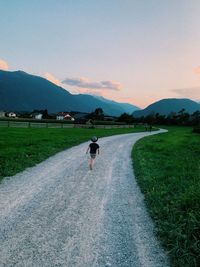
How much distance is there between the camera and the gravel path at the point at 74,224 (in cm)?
565

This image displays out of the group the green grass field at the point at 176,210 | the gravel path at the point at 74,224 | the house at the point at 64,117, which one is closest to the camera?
the gravel path at the point at 74,224

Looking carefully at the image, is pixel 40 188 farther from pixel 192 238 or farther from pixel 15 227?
pixel 192 238

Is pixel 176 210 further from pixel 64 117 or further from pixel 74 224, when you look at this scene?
pixel 64 117

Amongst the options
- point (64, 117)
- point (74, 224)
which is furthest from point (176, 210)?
point (64, 117)

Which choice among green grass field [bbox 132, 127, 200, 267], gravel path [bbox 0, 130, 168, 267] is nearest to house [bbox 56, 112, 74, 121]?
green grass field [bbox 132, 127, 200, 267]

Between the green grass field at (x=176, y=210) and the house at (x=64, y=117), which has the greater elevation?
the green grass field at (x=176, y=210)

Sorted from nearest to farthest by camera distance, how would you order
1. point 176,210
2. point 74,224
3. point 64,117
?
point 74,224
point 176,210
point 64,117

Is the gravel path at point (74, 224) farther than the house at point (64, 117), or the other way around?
the house at point (64, 117)

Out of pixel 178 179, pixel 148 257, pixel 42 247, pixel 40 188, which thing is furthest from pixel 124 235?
pixel 178 179

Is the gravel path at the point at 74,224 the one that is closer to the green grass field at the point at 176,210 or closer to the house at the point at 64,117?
the green grass field at the point at 176,210

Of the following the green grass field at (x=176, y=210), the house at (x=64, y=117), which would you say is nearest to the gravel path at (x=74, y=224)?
the green grass field at (x=176, y=210)

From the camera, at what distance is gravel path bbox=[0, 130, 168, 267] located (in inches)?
223

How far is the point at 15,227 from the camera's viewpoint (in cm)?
686

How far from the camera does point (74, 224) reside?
7281 mm
